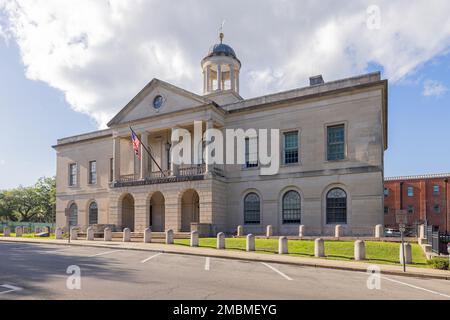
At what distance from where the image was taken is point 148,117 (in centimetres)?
3553

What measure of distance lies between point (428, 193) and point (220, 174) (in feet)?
160

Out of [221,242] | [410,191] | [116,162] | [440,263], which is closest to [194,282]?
[440,263]

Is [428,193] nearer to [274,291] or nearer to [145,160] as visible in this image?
[145,160]

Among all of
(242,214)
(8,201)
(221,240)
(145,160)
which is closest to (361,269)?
(221,240)

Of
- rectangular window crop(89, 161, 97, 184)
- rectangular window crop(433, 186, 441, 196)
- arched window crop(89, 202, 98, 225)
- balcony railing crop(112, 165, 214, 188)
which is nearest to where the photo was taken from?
balcony railing crop(112, 165, 214, 188)

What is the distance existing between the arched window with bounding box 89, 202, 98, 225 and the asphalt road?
27.1m

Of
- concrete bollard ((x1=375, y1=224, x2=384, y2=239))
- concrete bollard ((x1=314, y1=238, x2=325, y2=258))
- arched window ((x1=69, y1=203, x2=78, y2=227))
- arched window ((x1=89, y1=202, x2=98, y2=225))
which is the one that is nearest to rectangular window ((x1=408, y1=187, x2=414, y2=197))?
concrete bollard ((x1=375, y1=224, x2=384, y2=239))

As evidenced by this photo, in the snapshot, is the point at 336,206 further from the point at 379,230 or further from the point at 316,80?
the point at 316,80

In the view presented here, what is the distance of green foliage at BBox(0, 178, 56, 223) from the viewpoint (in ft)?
259

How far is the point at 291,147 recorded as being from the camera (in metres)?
31.2

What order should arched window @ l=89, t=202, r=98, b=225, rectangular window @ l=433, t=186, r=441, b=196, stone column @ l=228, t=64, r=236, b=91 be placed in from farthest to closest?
rectangular window @ l=433, t=186, r=441, b=196 < arched window @ l=89, t=202, r=98, b=225 < stone column @ l=228, t=64, r=236, b=91

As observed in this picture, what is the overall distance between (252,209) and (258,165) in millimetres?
3887

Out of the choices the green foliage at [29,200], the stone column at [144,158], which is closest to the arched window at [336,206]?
the stone column at [144,158]

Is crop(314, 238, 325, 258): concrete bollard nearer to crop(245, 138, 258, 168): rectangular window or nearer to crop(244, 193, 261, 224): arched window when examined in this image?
crop(244, 193, 261, 224): arched window
